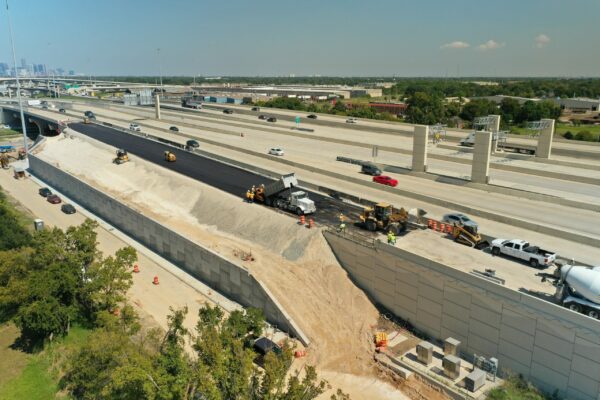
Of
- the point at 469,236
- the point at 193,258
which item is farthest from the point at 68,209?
the point at 469,236

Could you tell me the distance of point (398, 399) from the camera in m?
A: 23.6

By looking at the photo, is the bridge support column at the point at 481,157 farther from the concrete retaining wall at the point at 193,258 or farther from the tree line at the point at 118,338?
the tree line at the point at 118,338

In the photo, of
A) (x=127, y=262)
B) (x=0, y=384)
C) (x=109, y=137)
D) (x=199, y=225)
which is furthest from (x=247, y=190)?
(x=109, y=137)

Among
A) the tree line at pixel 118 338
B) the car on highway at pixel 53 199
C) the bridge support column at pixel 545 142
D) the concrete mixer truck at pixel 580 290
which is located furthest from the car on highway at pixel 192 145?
the concrete mixer truck at pixel 580 290

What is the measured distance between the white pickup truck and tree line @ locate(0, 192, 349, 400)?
13.3 meters

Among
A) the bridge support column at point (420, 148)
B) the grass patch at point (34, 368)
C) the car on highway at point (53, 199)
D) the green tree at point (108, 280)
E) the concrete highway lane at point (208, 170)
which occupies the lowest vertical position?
the grass patch at point (34, 368)

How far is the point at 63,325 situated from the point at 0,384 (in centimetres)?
460

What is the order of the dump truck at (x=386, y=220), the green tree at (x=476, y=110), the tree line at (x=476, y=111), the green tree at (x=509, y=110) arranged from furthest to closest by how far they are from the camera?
the green tree at (x=509, y=110) → the green tree at (x=476, y=110) → the tree line at (x=476, y=111) → the dump truck at (x=386, y=220)

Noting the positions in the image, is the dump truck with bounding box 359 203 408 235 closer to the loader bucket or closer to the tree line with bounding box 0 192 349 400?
the loader bucket

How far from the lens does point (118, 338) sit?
24.0 metres

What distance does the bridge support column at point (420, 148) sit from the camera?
155 ft

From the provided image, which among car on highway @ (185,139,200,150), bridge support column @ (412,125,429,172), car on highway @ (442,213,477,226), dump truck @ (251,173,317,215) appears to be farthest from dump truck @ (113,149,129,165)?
car on highway @ (442,213,477,226)

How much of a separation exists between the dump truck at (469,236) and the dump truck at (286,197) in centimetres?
1221

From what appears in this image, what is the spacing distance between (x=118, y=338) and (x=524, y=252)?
75.7 feet
